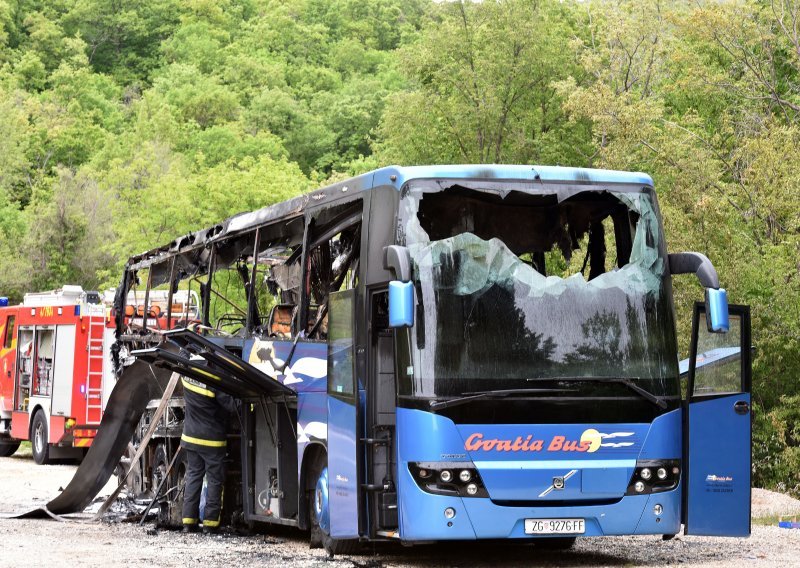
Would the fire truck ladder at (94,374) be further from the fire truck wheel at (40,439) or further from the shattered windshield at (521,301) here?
the shattered windshield at (521,301)

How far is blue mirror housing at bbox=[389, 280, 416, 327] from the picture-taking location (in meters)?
9.81

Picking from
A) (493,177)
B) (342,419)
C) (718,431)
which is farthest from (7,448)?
(718,431)

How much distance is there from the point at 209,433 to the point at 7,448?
1767 cm

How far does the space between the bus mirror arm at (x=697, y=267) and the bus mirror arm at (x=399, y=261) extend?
2.40 m

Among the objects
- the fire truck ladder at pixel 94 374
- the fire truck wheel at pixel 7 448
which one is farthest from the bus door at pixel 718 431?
the fire truck wheel at pixel 7 448

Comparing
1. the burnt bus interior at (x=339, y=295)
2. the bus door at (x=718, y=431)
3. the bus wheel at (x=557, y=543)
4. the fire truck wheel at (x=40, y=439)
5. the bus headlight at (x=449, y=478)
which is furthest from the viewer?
the fire truck wheel at (x=40, y=439)

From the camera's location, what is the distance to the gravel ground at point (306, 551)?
11.4 m

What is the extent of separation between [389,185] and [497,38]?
3855cm

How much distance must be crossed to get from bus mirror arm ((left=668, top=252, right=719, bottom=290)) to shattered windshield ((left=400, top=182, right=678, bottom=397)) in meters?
0.17

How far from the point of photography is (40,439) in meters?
26.9

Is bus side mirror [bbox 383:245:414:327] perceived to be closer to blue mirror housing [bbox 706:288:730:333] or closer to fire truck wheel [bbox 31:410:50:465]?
blue mirror housing [bbox 706:288:730:333]

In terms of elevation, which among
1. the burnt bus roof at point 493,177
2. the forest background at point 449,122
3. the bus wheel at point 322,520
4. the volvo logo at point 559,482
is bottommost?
the bus wheel at point 322,520

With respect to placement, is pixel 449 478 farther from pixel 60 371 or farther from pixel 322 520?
pixel 60 371

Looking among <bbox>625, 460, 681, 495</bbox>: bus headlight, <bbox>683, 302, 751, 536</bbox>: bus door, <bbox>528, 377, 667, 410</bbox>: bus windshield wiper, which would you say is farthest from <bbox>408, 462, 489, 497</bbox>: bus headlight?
<bbox>683, 302, 751, 536</bbox>: bus door
